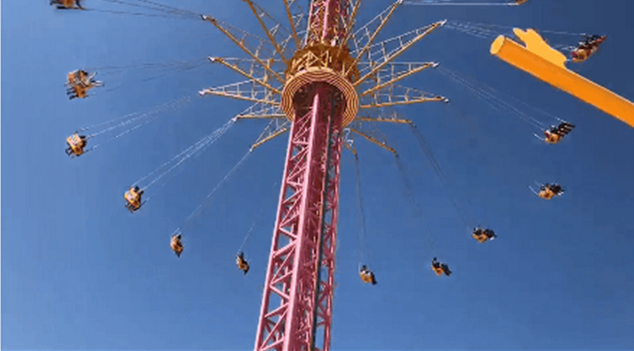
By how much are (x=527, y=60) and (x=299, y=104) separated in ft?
84.3

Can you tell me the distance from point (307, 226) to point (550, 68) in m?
20.8

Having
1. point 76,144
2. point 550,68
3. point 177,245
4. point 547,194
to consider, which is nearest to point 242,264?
point 177,245

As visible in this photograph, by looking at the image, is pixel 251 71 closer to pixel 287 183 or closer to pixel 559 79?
pixel 287 183

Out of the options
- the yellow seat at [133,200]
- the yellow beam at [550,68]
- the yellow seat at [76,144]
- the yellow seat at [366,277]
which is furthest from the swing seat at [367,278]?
the yellow beam at [550,68]

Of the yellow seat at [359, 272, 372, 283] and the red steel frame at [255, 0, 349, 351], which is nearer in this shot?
the red steel frame at [255, 0, 349, 351]

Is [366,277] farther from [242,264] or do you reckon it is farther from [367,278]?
[242,264]

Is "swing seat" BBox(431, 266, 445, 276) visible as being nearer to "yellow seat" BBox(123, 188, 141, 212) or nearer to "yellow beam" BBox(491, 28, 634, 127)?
"yellow seat" BBox(123, 188, 141, 212)

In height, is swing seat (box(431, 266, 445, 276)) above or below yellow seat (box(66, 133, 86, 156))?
below

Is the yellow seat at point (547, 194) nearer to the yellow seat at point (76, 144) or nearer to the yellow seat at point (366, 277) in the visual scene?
the yellow seat at point (366, 277)

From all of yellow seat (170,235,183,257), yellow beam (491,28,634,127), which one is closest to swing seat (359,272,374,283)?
yellow seat (170,235,183,257)

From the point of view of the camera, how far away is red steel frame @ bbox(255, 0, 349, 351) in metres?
22.7

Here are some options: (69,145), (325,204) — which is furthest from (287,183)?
(69,145)

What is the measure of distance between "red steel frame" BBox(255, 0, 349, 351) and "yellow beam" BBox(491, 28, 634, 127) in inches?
726

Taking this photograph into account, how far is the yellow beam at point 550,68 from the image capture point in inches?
179
